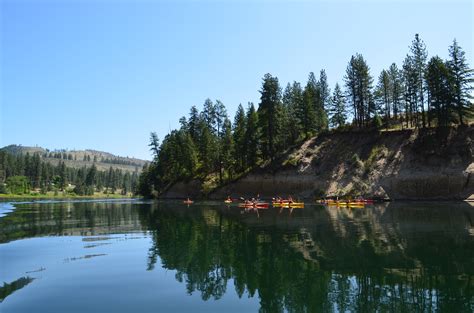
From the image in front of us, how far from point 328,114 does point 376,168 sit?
3083cm

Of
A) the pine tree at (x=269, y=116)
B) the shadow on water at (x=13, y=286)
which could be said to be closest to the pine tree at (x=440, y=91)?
the pine tree at (x=269, y=116)

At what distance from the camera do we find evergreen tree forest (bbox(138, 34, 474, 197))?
246 feet

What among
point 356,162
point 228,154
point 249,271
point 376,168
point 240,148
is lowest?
point 249,271

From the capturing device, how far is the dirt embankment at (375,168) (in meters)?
69.2

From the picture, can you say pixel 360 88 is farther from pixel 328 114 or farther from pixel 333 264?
pixel 333 264

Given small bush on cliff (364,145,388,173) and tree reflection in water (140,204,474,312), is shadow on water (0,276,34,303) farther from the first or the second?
small bush on cliff (364,145,388,173)

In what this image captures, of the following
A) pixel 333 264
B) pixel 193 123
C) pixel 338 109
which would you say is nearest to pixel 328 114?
pixel 338 109

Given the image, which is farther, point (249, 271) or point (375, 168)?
point (375, 168)

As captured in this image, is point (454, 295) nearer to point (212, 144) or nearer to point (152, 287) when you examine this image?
point (152, 287)

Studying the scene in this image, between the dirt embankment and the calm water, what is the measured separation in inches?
1451

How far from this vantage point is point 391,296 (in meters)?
15.6

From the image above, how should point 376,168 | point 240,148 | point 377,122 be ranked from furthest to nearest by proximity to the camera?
point 240,148 < point 377,122 < point 376,168

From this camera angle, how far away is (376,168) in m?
77.4

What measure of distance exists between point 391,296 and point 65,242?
1068 inches
